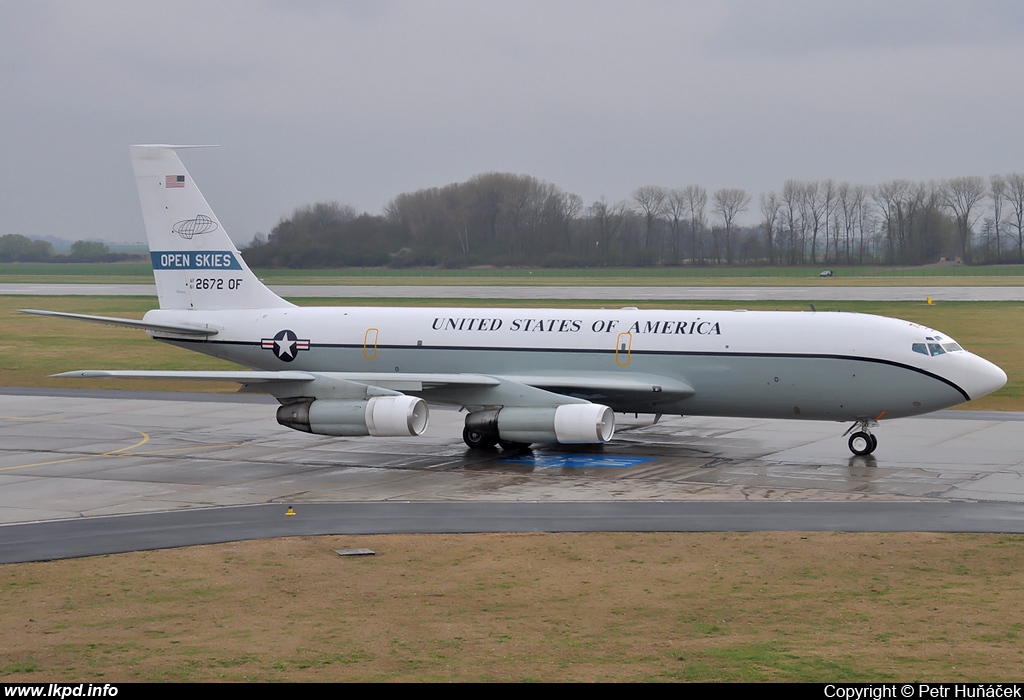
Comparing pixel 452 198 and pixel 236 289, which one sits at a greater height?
pixel 452 198

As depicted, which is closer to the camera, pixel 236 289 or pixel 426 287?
pixel 236 289

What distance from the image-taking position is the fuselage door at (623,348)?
99.8ft

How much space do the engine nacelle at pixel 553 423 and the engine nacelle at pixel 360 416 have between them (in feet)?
6.69

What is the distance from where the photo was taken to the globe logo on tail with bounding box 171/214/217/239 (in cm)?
3478

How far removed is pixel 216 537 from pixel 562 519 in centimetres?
683

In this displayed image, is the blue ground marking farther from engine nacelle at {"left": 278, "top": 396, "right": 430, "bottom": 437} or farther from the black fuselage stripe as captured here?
engine nacelle at {"left": 278, "top": 396, "right": 430, "bottom": 437}

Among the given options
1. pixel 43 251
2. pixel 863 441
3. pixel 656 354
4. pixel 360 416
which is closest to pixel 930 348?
pixel 863 441

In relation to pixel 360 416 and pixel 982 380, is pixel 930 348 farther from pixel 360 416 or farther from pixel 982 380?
pixel 360 416

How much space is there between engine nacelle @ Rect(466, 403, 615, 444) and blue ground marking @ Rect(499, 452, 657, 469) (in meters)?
0.88

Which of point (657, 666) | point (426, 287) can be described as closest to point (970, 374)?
point (657, 666)

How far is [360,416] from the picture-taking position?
28219 millimetres

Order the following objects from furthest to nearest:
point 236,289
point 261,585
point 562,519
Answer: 1. point 236,289
2. point 562,519
3. point 261,585

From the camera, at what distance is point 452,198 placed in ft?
337

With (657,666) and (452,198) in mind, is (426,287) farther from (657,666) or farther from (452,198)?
(657,666)
